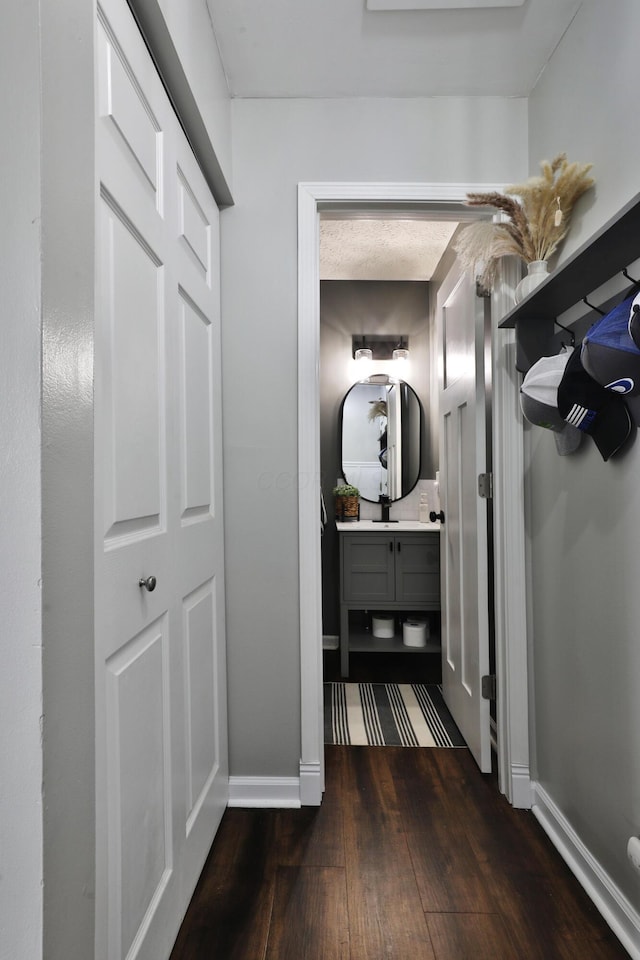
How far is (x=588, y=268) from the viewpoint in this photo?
→ 1.41 m

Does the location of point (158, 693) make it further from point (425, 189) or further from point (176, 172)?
point (425, 189)

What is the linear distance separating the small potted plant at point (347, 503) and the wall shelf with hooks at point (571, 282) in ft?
6.32

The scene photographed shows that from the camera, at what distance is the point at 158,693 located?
4.17ft

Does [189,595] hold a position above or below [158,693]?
above

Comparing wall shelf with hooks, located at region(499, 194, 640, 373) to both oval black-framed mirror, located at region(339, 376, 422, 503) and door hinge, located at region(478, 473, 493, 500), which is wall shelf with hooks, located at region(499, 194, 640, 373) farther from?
oval black-framed mirror, located at region(339, 376, 422, 503)

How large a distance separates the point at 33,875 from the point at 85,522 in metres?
0.44

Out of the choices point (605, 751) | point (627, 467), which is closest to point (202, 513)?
point (627, 467)

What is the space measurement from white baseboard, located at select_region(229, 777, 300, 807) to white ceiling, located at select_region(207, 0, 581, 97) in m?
2.36

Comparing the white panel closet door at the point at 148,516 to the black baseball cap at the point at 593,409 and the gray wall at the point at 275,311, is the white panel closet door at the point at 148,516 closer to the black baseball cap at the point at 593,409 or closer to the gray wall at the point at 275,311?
the gray wall at the point at 275,311

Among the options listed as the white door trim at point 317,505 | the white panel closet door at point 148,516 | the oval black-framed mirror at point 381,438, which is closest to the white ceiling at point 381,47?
the white door trim at point 317,505

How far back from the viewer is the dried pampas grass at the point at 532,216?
1.62 meters

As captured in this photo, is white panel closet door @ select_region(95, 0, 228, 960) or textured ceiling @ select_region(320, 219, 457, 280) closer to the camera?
white panel closet door @ select_region(95, 0, 228, 960)

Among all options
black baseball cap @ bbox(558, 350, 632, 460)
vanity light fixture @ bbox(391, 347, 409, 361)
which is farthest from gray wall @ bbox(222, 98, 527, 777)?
vanity light fixture @ bbox(391, 347, 409, 361)

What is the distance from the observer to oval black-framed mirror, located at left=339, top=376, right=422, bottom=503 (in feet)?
12.6
